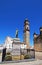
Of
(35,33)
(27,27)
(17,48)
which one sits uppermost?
(27,27)

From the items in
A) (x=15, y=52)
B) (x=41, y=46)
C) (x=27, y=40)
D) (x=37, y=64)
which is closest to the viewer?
(x=37, y=64)

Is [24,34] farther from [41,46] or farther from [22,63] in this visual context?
[22,63]

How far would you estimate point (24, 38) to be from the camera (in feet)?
96.8

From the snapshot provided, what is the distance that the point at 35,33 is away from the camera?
961 inches

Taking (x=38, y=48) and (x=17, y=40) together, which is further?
(x=38, y=48)

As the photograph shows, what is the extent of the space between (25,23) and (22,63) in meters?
22.0

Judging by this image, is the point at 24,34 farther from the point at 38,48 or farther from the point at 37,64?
the point at 37,64

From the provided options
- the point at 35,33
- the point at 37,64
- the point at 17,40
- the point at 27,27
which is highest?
the point at 27,27

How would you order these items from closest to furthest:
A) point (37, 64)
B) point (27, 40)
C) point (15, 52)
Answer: point (37, 64)
point (15, 52)
point (27, 40)

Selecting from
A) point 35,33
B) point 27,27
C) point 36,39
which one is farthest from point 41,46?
point 27,27

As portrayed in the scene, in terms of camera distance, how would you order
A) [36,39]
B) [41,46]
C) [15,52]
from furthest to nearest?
[36,39]
[41,46]
[15,52]

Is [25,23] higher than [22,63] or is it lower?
higher

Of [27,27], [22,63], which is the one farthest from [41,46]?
[22,63]

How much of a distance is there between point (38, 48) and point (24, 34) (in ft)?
28.5
